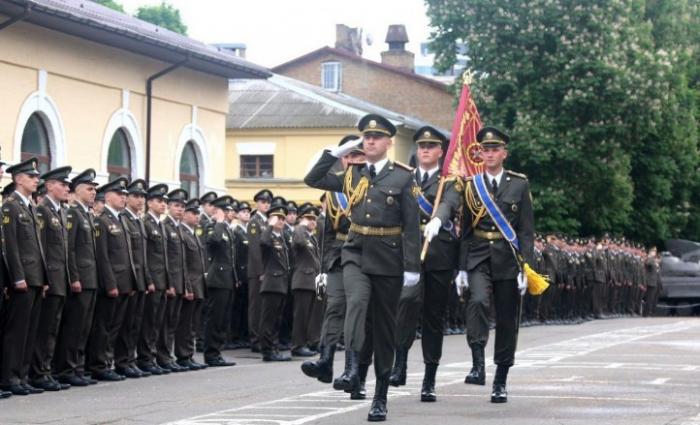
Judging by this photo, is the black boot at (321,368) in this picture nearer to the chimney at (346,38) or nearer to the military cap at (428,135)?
the military cap at (428,135)

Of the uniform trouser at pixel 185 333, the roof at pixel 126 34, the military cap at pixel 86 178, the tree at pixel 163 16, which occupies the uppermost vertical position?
the tree at pixel 163 16

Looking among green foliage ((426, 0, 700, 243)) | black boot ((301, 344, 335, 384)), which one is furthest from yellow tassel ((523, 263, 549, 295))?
green foliage ((426, 0, 700, 243))

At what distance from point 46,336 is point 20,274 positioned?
98 cm

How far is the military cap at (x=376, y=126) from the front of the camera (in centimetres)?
1254

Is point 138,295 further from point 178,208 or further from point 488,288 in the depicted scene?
point 488,288

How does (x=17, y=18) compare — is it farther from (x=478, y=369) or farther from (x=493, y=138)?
(x=493, y=138)

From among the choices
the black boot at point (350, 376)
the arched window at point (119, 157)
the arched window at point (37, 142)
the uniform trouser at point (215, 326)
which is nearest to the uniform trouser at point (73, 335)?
the uniform trouser at point (215, 326)

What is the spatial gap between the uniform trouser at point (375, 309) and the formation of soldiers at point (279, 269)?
0.04 ft

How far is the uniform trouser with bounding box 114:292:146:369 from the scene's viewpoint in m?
17.2

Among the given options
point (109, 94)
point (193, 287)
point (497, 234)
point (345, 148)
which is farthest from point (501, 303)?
point (109, 94)

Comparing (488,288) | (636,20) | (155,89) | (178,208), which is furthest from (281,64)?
(488,288)

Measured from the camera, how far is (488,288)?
46.8 feet

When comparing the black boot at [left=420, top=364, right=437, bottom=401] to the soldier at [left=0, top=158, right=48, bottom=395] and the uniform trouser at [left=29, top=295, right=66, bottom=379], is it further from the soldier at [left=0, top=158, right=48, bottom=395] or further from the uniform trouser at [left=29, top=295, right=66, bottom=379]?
the uniform trouser at [left=29, top=295, right=66, bottom=379]

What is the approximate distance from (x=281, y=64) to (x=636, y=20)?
67.1ft
